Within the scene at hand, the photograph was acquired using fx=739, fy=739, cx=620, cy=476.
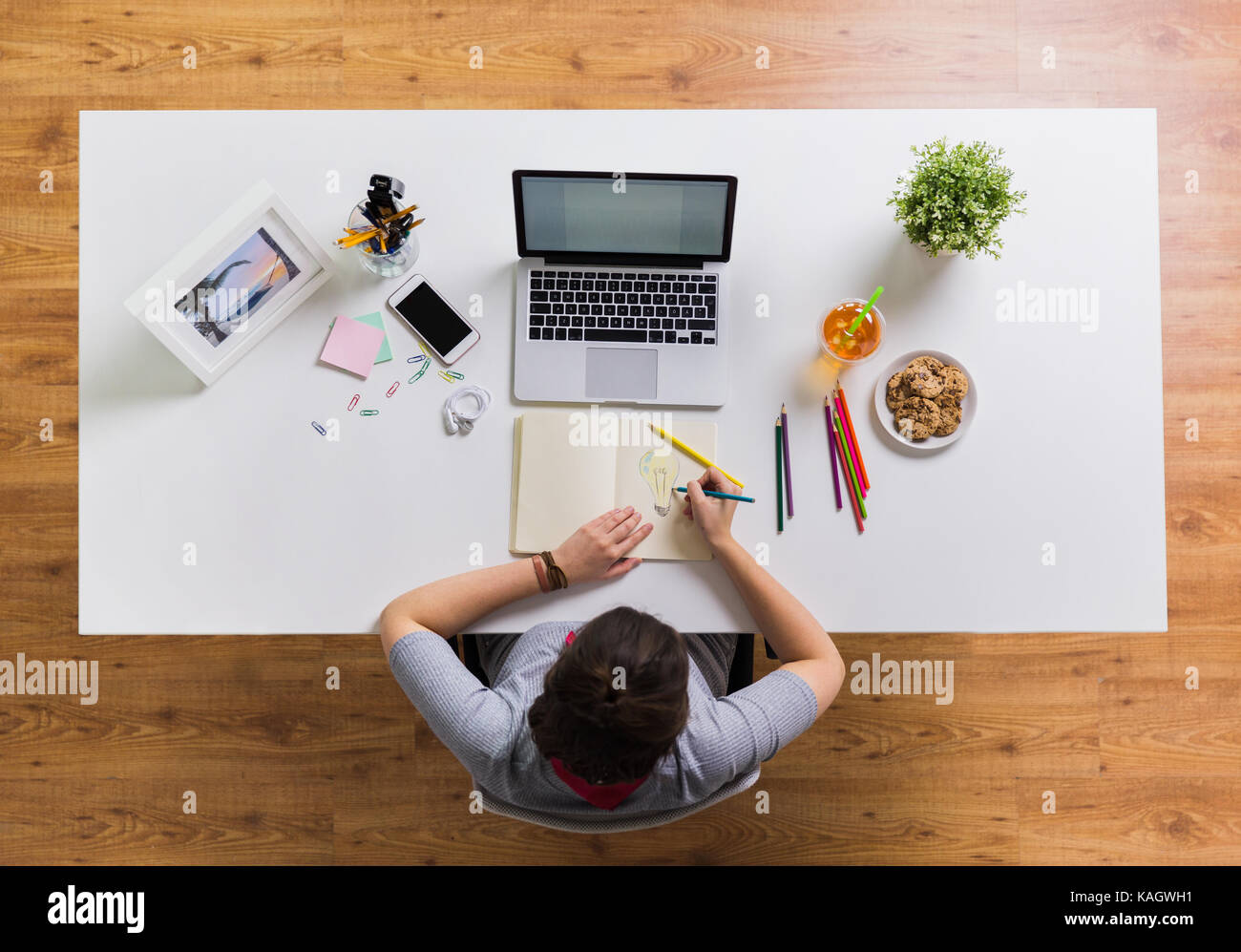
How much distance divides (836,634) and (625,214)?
3.70 ft

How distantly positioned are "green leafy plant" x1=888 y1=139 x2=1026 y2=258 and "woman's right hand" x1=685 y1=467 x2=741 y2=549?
1.58 ft

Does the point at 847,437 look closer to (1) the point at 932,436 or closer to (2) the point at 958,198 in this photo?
(1) the point at 932,436

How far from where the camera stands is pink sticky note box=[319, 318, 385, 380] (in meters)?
1.17

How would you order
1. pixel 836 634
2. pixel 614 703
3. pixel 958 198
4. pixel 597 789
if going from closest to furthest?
pixel 614 703 → pixel 597 789 → pixel 958 198 → pixel 836 634

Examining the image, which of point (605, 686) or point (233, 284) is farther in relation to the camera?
point (233, 284)

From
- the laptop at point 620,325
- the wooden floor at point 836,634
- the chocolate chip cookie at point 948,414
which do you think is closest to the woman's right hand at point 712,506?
the laptop at point 620,325

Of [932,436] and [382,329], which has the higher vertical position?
[382,329]


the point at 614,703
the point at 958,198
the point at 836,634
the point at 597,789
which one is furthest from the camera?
the point at 836,634

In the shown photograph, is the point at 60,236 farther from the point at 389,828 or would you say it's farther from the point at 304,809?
the point at 389,828

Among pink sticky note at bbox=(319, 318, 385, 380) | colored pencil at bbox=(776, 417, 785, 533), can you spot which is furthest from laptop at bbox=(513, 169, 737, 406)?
pink sticky note at bbox=(319, 318, 385, 380)

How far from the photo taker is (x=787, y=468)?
1162mm

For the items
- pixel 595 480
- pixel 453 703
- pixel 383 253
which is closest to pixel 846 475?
pixel 595 480

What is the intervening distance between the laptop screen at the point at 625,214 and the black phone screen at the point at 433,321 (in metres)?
0.15

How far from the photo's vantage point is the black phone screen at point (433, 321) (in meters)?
1.17
